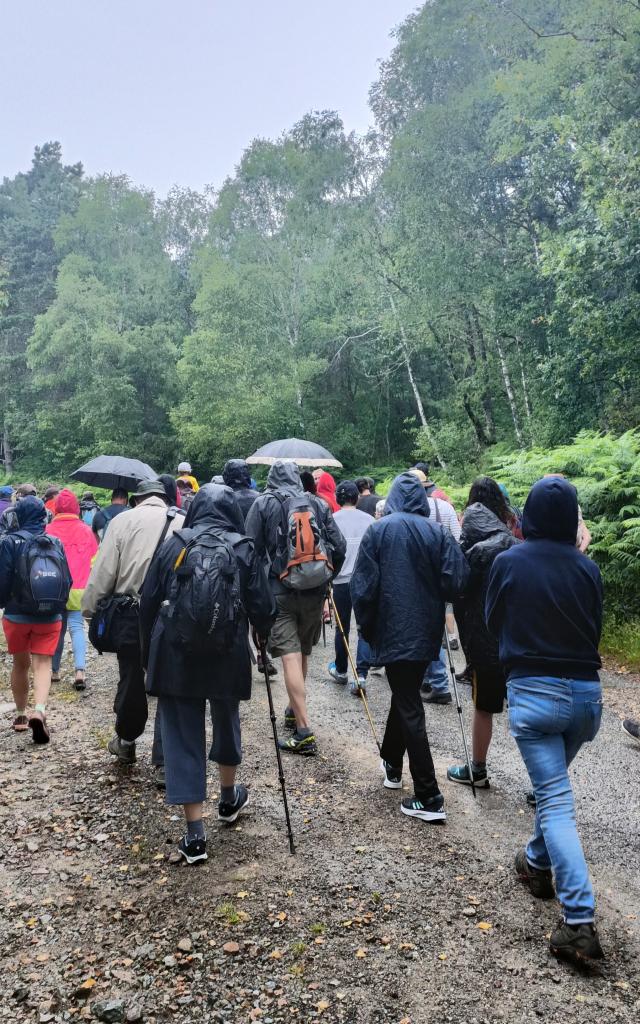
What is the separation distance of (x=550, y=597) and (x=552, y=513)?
0.40 meters

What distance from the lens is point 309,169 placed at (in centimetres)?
3091

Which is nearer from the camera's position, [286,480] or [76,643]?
[286,480]

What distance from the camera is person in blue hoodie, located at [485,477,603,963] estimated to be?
3070 millimetres

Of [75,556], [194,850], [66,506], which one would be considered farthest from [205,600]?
[66,506]

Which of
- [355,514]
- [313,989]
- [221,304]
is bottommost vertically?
[313,989]

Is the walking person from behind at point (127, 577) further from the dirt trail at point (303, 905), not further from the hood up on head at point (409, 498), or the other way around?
the hood up on head at point (409, 498)

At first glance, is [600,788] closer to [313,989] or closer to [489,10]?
[313,989]

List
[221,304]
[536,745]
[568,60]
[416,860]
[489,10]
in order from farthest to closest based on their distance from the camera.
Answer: [221,304], [489,10], [568,60], [416,860], [536,745]

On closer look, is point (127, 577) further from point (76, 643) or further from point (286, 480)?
point (76, 643)

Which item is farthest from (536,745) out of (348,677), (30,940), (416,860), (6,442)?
(6,442)

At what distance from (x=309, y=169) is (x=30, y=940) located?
33076 mm

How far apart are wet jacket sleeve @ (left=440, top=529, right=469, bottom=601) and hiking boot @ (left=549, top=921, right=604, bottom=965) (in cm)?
189

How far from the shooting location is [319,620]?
5.46 m

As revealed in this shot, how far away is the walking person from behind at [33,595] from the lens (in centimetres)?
556
